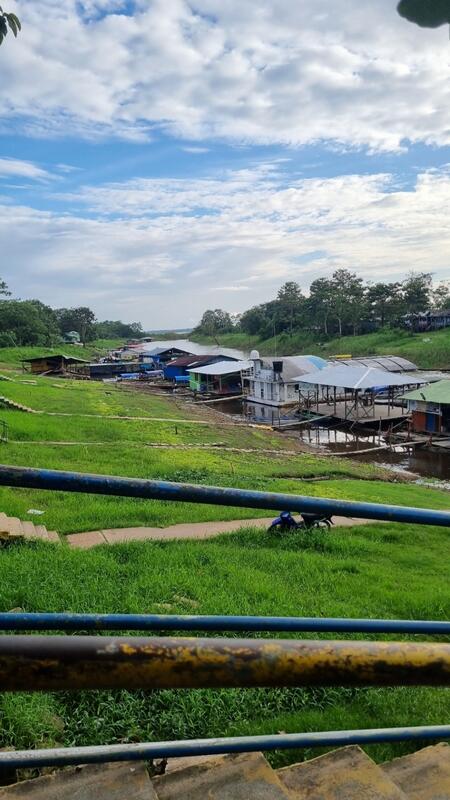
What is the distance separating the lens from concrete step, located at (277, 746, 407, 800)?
2018 millimetres

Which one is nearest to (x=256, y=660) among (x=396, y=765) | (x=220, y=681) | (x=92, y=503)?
(x=220, y=681)

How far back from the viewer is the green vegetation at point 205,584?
3.71 metres

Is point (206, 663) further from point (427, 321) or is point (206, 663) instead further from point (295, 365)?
point (427, 321)

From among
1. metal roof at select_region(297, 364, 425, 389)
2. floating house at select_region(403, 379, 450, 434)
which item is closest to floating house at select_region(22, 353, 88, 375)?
metal roof at select_region(297, 364, 425, 389)

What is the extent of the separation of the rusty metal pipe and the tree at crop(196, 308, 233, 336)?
129m

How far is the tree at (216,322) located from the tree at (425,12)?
128 m

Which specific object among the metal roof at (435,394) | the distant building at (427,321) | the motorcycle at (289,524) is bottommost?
the motorcycle at (289,524)

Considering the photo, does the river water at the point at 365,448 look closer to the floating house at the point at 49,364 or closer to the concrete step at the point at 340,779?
the concrete step at the point at 340,779

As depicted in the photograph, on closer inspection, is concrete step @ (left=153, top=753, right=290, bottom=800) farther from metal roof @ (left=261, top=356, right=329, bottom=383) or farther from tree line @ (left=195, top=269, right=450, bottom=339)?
tree line @ (left=195, top=269, right=450, bottom=339)

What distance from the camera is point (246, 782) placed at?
208 centimetres

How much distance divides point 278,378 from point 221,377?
9639mm

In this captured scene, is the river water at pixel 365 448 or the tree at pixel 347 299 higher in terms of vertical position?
the tree at pixel 347 299

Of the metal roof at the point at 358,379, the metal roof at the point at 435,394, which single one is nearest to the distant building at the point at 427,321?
the metal roof at the point at 358,379

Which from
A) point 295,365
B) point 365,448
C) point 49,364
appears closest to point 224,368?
point 295,365
